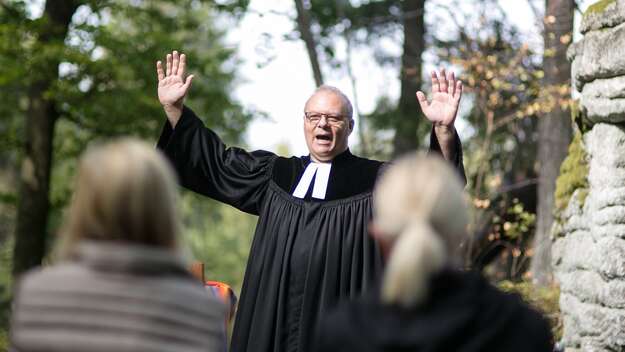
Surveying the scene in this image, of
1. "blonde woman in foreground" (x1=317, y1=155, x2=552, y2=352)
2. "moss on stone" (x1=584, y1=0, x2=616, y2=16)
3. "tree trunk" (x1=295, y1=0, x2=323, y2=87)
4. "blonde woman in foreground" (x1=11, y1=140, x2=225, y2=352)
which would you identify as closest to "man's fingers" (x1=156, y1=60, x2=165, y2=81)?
"moss on stone" (x1=584, y1=0, x2=616, y2=16)

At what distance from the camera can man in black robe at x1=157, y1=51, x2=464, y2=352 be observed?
496 centimetres

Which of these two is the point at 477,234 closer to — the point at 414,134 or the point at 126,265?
the point at 414,134

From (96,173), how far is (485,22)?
970 cm

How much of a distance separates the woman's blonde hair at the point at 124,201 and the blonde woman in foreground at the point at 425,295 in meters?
0.47

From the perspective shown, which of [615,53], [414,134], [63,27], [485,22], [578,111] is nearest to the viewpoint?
[615,53]

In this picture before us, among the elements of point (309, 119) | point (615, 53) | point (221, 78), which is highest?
point (221, 78)

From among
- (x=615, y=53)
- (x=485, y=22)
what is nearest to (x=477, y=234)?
(x=485, y=22)

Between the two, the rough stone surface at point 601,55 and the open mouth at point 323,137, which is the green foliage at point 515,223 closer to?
the rough stone surface at point 601,55

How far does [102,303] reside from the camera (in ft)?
8.04

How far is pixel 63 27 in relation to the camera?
521 inches

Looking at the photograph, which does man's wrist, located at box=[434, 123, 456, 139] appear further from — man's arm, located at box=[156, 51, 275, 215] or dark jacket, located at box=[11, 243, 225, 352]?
dark jacket, located at box=[11, 243, 225, 352]

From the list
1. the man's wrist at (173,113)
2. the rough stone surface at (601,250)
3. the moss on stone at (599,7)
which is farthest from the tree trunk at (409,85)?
the man's wrist at (173,113)

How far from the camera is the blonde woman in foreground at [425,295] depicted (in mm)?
2428

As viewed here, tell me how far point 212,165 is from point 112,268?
3.08 m
